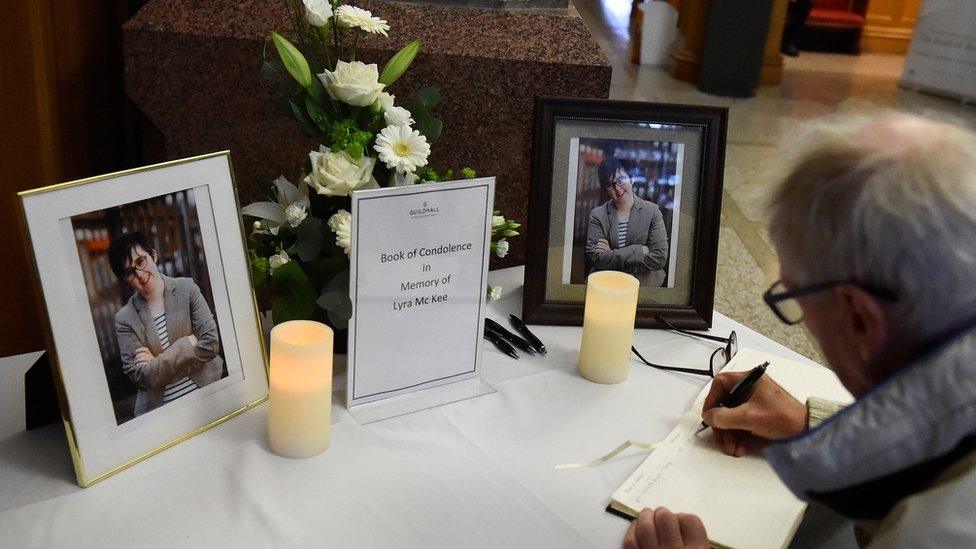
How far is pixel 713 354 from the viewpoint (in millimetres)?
1256

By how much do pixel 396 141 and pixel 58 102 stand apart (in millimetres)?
575

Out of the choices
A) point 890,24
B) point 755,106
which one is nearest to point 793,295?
point 755,106

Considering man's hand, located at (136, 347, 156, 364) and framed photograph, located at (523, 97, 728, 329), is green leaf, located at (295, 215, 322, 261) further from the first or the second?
framed photograph, located at (523, 97, 728, 329)

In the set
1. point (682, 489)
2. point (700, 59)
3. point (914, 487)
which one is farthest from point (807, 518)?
point (700, 59)

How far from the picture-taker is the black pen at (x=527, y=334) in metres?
1.27

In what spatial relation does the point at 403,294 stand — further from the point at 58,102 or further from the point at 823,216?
the point at 58,102

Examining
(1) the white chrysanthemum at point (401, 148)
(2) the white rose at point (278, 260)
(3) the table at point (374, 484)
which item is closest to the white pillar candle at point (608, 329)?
(3) the table at point (374, 484)

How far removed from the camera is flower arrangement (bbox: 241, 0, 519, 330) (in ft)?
3.52

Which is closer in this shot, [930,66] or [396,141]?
[396,141]

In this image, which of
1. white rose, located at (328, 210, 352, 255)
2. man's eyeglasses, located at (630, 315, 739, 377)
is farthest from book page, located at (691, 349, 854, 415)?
white rose, located at (328, 210, 352, 255)

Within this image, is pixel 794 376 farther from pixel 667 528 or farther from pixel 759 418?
pixel 667 528

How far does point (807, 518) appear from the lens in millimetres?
995

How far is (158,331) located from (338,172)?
10.8 inches

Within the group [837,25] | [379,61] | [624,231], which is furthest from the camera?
[837,25]
